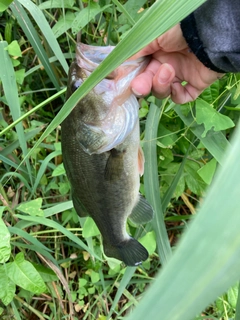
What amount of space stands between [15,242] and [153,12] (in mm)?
1415

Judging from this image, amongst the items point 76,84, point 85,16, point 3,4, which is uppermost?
point 3,4

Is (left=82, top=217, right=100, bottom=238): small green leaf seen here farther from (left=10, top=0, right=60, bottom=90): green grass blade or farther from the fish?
(left=10, top=0, right=60, bottom=90): green grass blade

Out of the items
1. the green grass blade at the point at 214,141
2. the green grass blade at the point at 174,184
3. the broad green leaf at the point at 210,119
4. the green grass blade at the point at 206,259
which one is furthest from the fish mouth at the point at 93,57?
the green grass blade at the point at 206,259

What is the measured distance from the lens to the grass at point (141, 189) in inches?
10.9

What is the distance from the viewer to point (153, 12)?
67 centimetres

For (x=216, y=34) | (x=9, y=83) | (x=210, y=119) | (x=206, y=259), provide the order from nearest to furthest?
1. (x=206, y=259)
2. (x=216, y=34)
3. (x=210, y=119)
4. (x=9, y=83)

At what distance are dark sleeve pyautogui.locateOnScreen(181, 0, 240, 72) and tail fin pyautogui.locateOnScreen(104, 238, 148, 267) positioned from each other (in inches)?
28.6

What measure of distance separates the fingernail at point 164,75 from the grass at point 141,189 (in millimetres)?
194

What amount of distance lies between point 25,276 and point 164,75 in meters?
0.99

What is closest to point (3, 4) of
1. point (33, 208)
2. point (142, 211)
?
point (33, 208)

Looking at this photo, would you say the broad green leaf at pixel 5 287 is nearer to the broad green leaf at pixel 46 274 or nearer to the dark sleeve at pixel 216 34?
the broad green leaf at pixel 46 274

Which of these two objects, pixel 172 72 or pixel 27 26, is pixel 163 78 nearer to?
pixel 172 72

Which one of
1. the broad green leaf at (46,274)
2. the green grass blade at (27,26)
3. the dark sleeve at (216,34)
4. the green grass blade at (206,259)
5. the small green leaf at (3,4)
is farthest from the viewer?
the broad green leaf at (46,274)

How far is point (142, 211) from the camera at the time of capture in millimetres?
1422
